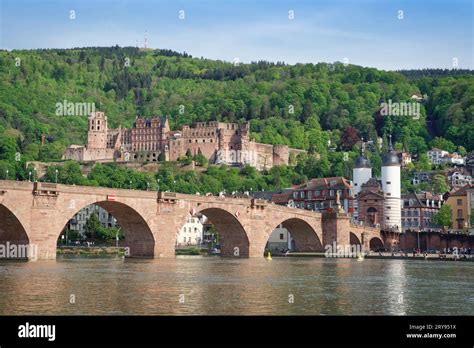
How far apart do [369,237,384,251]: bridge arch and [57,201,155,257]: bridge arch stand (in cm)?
5013

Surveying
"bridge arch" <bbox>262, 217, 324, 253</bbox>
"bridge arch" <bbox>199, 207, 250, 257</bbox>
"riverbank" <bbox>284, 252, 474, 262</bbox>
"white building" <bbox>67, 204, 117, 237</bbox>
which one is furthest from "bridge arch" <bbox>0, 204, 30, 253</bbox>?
"white building" <bbox>67, 204, 117, 237</bbox>

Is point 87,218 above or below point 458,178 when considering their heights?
below

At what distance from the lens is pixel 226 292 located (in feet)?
142

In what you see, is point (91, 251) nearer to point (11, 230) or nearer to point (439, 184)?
point (11, 230)

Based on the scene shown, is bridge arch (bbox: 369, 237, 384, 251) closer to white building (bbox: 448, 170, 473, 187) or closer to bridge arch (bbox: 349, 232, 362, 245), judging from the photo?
bridge arch (bbox: 349, 232, 362, 245)

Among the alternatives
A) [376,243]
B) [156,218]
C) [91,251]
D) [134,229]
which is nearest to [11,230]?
[134,229]

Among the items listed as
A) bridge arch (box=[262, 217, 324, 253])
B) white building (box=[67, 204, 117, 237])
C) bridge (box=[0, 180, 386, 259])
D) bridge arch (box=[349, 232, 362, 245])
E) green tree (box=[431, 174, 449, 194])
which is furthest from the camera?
green tree (box=[431, 174, 449, 194])

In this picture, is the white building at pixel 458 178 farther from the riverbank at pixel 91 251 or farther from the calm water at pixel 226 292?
the calm water at pixel 226 292

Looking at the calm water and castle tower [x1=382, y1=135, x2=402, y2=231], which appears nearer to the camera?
the calm water

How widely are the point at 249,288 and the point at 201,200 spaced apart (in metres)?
38.5

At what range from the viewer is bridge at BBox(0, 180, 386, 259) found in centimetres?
6581

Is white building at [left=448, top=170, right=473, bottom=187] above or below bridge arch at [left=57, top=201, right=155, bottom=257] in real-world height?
above

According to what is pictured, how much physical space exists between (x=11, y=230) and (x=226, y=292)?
28.5m
